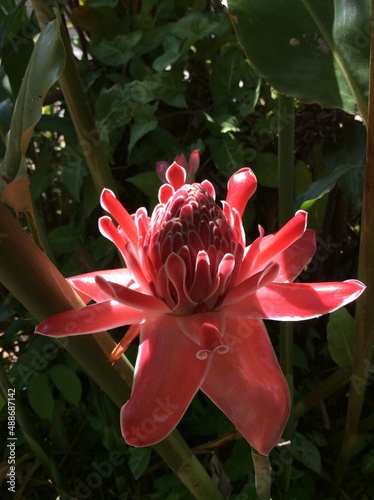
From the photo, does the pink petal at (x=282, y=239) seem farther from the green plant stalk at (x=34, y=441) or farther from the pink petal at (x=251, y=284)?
the green plant stalk at (x=34, y=441)

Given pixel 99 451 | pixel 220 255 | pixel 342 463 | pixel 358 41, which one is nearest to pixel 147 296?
pixel 220 255

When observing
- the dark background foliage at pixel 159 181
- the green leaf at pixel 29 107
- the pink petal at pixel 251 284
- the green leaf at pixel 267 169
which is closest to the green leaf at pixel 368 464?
the dark background foliage at pixel 159 181

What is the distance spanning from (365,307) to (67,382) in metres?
0.49

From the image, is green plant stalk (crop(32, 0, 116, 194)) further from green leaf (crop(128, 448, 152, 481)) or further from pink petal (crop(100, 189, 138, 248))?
green leaf (crop(128, 448, 152, 481))

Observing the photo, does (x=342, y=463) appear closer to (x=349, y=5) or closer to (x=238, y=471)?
(x=238, y=471)

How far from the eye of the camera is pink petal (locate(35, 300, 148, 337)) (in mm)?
402

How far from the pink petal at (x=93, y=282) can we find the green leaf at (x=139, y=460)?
416mm

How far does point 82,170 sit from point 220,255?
1.80 ft

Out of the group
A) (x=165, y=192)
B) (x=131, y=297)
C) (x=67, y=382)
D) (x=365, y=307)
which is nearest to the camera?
(x=131, y=297)

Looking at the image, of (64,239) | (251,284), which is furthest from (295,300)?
(64,239)

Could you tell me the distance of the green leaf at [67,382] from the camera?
2.87 feet

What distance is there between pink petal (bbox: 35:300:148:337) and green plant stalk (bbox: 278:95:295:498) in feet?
1.06

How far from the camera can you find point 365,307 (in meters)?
0.62

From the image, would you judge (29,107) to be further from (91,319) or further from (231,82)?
(231,82)
